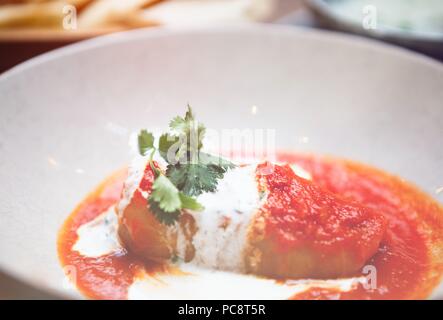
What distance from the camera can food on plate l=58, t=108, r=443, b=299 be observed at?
65.7 inches

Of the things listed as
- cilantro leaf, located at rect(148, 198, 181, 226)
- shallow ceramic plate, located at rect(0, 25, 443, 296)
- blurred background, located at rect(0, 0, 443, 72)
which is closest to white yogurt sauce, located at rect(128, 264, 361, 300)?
cilantro leaf, located at rect(148, 198, 181, 226)

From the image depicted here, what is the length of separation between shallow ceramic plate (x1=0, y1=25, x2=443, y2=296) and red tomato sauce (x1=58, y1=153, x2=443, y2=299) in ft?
0.22

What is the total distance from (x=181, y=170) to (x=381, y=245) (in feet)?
1.95

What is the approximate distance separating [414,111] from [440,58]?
1.75ft

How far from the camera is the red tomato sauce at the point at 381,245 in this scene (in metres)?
1.65

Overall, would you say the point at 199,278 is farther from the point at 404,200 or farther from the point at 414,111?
the point at 414,111

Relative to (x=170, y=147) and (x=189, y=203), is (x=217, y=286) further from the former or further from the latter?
(x=170, y=147)

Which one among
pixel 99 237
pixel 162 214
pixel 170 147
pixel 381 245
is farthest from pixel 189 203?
pixel 381 245

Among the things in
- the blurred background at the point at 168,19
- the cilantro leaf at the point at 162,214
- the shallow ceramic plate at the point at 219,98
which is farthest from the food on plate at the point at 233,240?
the blurred background at the point at 168,19

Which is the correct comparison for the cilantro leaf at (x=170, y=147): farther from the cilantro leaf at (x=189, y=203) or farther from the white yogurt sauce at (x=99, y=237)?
the white yogurt sauce at (x=99, y=237)

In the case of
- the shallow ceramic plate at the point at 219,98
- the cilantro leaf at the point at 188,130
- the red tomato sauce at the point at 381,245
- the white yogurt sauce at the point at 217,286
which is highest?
the shallow ceramic plate at the point at 219,98

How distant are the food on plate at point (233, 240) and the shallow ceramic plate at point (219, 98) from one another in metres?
0.33

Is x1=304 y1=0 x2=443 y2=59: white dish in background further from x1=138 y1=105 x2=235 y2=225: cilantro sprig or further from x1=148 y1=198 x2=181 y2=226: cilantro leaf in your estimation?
x1=148 y1=198 x2=181 y2=226: cilantro leaf

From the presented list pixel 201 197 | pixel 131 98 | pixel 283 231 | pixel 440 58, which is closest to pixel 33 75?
pixel 131 98
